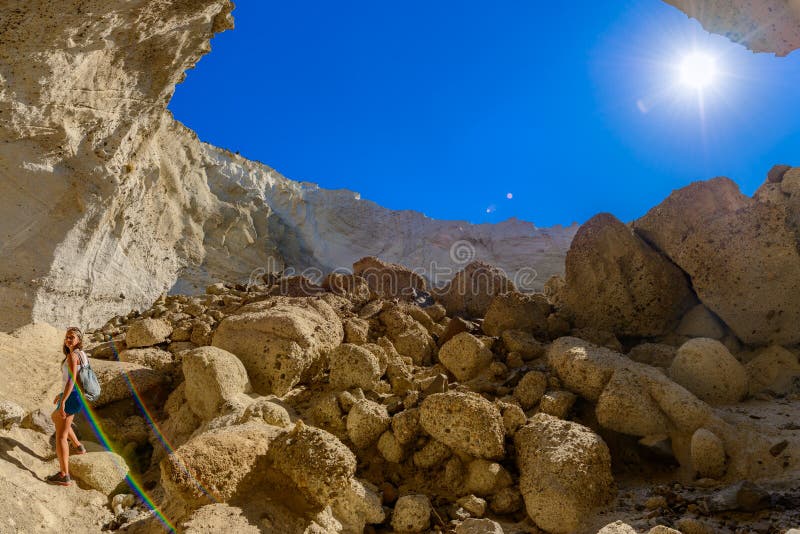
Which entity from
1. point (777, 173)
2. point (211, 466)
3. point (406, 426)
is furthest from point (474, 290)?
point (211, 466)

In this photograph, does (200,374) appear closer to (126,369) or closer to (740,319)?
(126,369)

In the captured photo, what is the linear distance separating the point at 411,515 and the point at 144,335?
350 cm

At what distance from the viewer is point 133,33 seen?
544 cm

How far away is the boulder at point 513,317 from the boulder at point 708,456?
2253 mm

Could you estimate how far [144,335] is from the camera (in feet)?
16.4

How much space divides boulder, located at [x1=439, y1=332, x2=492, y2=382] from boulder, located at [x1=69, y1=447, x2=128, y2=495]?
2590 mm

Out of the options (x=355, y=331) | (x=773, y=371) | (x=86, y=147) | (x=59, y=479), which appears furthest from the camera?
(x=86, y=147)

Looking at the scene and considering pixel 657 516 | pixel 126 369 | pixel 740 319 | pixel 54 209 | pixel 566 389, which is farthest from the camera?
pixel 54 209

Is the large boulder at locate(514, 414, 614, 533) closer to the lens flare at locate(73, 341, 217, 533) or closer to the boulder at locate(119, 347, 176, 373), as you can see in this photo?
the lens flare at locate(73, 341, 217, 533)

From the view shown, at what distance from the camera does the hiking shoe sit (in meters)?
2.97

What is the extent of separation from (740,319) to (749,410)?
127cm

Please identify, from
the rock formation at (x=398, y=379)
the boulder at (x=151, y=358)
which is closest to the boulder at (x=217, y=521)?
the rock formation at (x=398, y=379)

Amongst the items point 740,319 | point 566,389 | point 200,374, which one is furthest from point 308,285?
point 740,319

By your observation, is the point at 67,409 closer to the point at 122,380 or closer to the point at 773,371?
the point at 122,380
